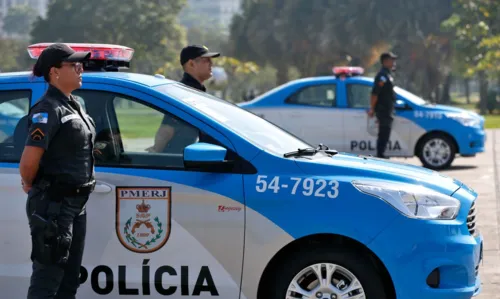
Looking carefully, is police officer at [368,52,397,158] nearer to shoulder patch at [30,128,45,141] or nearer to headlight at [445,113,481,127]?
headlight at [445,113,481,127]

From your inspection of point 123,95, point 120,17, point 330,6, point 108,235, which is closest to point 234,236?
point 108,235

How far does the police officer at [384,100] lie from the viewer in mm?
14102

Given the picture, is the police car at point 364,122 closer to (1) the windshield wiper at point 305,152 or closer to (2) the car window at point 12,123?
(1) the windshield wiper at point 305,152

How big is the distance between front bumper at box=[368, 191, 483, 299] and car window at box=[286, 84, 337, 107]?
1044cm

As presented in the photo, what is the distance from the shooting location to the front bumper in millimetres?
5176

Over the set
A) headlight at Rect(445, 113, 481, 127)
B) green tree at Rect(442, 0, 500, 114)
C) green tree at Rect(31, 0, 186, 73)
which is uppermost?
green tree at Rect(31, 0, 186, 73)

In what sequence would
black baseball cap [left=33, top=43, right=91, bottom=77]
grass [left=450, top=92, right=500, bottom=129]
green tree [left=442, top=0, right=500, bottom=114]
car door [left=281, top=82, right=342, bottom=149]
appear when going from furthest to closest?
green tree [left=442, top=0, right=500, bottom=114] < grass [left=450, top=92, right=500, bottom=129] < car door [left=281, top=82, right=342, bottom=149] < black baseball cap [left=33, top=43, right=91, bottom=77]

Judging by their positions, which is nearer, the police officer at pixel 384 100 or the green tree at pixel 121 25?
the police officer at pixel 384 100

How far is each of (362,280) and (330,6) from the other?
62.7m

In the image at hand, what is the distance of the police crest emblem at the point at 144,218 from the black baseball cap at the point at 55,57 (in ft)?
2.89

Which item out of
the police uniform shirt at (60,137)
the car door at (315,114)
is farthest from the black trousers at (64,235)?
the car door at (315,114)

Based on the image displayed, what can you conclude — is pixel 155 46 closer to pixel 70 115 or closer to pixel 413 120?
pixel 413 120

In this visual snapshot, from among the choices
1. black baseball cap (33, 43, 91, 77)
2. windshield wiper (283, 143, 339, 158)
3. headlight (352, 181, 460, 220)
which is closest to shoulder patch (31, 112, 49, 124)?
black baseball cap (33, 43, 91, 77)

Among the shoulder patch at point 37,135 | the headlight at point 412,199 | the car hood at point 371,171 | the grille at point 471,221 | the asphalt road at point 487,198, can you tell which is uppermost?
the shoulder patch at point 37,135
